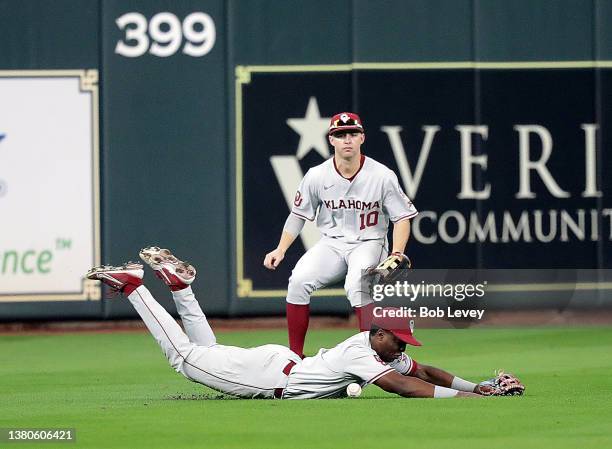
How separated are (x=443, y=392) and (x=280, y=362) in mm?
902

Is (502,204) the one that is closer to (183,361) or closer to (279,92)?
(279,92)

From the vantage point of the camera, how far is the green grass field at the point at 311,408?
22.4 ft

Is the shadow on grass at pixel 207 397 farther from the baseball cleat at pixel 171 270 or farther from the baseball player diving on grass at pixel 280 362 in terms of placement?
the baseball cleat at pixel 171 270

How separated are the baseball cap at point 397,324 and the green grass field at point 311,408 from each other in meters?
0.34

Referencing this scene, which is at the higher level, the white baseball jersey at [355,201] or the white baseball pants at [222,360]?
the white baseball jersey at [355,201]

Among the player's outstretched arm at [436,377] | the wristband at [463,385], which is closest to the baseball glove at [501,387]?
the wristband at [463,385]

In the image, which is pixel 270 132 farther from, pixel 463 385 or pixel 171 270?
pixel 463 385

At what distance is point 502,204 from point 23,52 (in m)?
4.41

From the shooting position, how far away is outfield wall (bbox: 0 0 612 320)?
13227 millimetres

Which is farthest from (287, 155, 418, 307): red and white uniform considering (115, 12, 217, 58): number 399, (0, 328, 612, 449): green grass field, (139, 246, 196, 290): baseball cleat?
(115, 12, 217, 58): number 399

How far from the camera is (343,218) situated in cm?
989

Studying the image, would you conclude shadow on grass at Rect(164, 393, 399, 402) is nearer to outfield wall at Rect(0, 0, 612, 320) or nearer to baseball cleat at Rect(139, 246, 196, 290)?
baseball cleat at Rect(139, 246, 196, 290)

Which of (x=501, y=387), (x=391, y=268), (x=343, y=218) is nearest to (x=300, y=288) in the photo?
(x=343, y=218)

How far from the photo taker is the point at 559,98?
13516 millimetres
